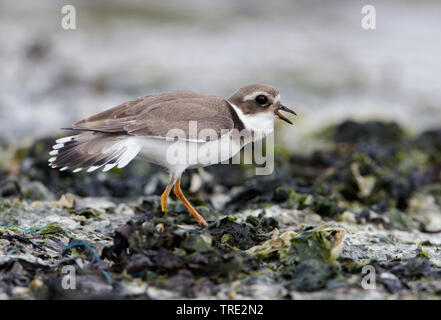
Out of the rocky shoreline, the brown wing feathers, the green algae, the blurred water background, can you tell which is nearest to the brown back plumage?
the brown wing feathers

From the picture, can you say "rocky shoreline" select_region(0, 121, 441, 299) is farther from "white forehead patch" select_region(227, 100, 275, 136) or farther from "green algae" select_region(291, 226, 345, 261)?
"white forehead patch" select_region(227, 100, 275, 136)

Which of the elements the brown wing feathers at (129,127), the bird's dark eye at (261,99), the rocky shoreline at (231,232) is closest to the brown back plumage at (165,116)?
the brown wing feathers at (129,127)

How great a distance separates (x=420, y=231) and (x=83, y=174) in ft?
13.0

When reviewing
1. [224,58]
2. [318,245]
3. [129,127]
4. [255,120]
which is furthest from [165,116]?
[224,58]

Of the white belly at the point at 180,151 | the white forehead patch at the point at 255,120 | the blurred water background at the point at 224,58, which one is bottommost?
the white belly at the point at 180,151

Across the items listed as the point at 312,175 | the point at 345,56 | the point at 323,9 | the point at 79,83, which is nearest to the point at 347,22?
the point at 323,9

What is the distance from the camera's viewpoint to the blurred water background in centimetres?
1100

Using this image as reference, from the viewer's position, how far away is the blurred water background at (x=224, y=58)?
1100 cm

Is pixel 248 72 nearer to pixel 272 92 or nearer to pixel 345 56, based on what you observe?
pixel 345 56

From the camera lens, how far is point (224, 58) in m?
14.8

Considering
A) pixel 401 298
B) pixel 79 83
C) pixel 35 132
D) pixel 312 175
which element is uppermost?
pixel 79 83

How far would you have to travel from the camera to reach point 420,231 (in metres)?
6.14

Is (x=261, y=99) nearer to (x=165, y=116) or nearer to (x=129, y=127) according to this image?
(x=165, y=116)

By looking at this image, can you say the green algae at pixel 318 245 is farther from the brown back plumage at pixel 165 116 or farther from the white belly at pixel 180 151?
the brown back plumage at pixel 165 116
